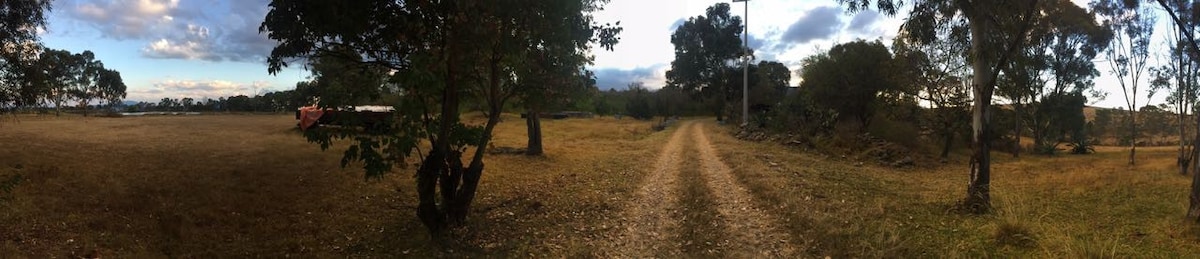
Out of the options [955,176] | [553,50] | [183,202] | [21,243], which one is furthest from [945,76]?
[21,243]

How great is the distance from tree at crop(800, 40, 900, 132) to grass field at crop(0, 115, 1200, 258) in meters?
19.9

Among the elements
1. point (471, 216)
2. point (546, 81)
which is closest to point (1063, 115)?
point (546, 81)

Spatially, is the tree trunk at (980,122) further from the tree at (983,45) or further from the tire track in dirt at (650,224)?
the tire track in dirt at (650,224)

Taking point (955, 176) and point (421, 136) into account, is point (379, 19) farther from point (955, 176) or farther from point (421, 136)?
point (955, 176)

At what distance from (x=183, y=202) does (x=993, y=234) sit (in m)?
10.4

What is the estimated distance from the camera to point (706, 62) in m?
54.9

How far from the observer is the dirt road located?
723 centimetres

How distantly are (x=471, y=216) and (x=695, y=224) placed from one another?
333cm

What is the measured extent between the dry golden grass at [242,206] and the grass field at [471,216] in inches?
1.2

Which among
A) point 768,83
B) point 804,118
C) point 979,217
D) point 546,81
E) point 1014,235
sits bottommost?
point 979,217

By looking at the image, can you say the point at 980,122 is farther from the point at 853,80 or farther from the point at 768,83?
the point at 768,83

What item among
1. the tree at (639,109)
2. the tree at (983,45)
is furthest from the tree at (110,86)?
the tree at (983,45)

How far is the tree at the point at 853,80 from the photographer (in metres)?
33.4

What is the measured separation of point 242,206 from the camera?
8672 mm
